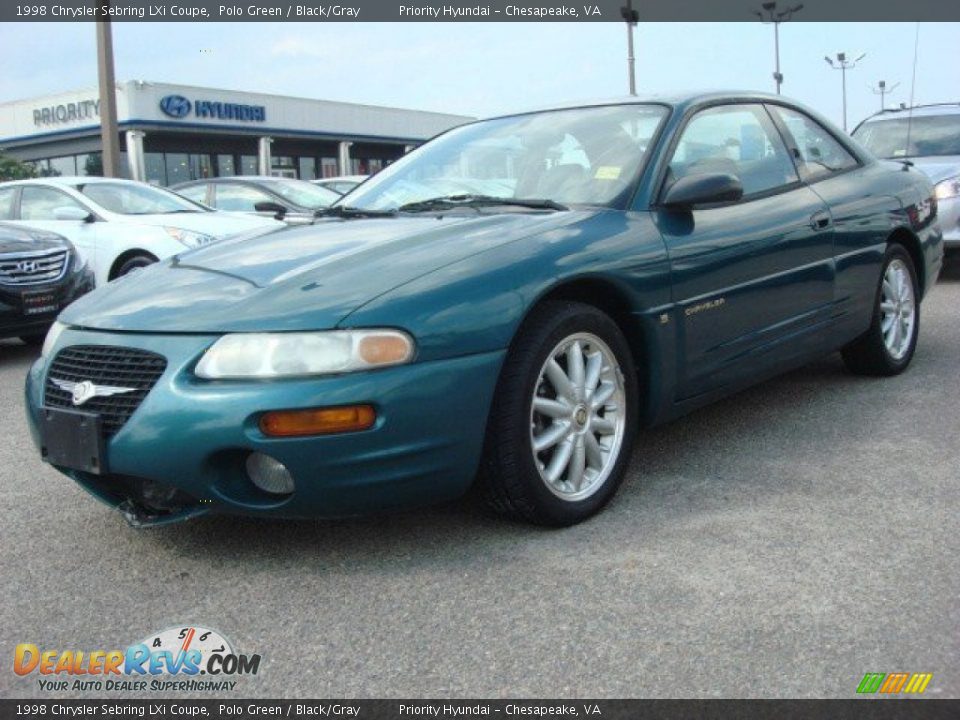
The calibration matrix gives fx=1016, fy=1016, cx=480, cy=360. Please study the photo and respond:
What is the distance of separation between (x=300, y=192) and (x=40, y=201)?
9.99 ft

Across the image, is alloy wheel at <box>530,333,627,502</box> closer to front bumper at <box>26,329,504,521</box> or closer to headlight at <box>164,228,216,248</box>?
front bumper at <box>26,329,504,521</box>

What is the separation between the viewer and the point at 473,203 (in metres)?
3.61

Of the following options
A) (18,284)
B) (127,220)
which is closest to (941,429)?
(18,284)

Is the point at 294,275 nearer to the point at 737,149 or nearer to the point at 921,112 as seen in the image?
the point at 737,149

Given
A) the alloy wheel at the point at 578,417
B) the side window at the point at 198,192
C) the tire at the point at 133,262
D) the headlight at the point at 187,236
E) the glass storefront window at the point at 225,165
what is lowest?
the alloy wheel at the point at 578,417

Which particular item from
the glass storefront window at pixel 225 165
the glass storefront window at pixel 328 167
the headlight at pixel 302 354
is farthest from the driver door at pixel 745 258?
the glass storefront window at pixel 328 167

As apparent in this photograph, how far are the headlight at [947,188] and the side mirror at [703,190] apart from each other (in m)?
5.86

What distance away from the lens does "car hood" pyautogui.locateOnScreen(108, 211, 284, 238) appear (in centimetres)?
841

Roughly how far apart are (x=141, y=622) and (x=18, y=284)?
4770 millimetres

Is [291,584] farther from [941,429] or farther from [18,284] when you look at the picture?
[18,284]

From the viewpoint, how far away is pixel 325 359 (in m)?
2.63

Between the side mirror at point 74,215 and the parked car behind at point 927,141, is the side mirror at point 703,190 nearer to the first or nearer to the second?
the parked car behind at point 927,141

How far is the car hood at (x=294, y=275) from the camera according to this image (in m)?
2.74
